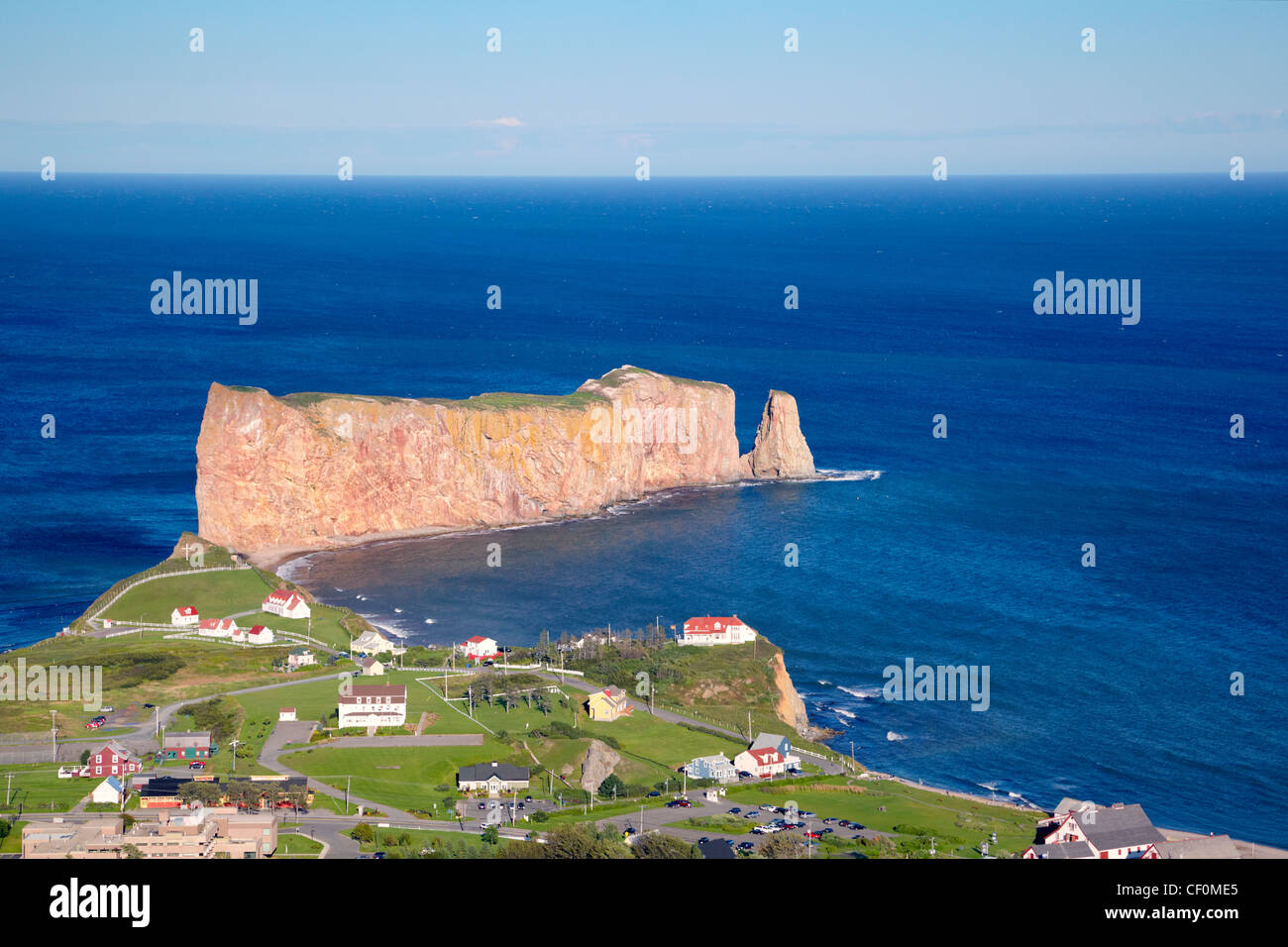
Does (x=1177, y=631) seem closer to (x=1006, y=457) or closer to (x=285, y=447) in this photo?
(x=1006, y=457)

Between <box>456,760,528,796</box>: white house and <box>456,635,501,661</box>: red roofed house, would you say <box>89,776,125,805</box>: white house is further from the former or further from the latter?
<box>456,635,501,661</box>: red roofed house

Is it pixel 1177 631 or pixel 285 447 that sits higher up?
pixel 285 447

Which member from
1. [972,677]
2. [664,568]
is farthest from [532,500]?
[972,677]

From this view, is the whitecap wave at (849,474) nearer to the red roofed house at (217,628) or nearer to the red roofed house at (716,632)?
the red roofed house at (716,632)

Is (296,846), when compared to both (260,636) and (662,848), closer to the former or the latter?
(662,848)

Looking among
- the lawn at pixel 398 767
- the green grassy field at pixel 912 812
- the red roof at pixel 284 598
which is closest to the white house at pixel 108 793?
the lawn at pixel 398 767

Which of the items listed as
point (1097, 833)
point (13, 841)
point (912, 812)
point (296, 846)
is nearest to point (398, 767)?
point (296, 846)
